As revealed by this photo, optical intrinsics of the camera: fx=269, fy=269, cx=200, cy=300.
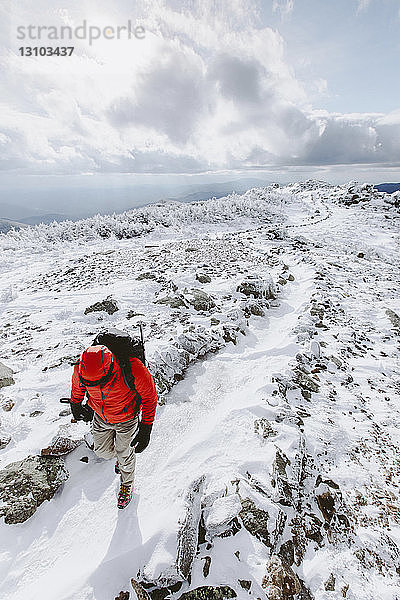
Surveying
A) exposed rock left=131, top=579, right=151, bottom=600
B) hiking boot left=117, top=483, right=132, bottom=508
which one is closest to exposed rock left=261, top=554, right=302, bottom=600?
exposed rock left=131, top=579, right=151, bottom=600

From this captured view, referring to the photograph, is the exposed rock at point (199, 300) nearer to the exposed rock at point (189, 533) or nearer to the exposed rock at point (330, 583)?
the exposed rock at point (189, 533)

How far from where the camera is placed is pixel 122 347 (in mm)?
3555

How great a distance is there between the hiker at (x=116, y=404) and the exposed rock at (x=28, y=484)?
3.06 ft

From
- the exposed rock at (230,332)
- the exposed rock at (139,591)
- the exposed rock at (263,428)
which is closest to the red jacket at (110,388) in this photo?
the exposed rock at (139,591)

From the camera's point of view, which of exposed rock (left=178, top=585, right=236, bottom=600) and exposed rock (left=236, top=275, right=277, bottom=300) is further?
exposed rock (left=236, top=275, right=277, bottom=300)

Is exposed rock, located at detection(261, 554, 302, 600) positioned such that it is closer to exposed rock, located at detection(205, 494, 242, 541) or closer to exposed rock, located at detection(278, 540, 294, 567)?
exposed rock, located at detection(278, 540, 294, 567)

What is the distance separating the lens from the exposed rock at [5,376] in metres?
6.29

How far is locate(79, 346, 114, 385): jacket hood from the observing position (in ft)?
11.1

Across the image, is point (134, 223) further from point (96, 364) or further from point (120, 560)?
point (120, 560)

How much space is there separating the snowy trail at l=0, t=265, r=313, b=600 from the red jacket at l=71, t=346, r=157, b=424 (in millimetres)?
1469

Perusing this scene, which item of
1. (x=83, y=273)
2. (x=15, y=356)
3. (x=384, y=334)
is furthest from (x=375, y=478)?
(x=83, y=273)

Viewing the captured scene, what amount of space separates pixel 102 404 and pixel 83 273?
37.9 feet

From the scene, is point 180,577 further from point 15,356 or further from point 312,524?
point 15,356

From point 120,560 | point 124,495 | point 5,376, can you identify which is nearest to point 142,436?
point 124,495
